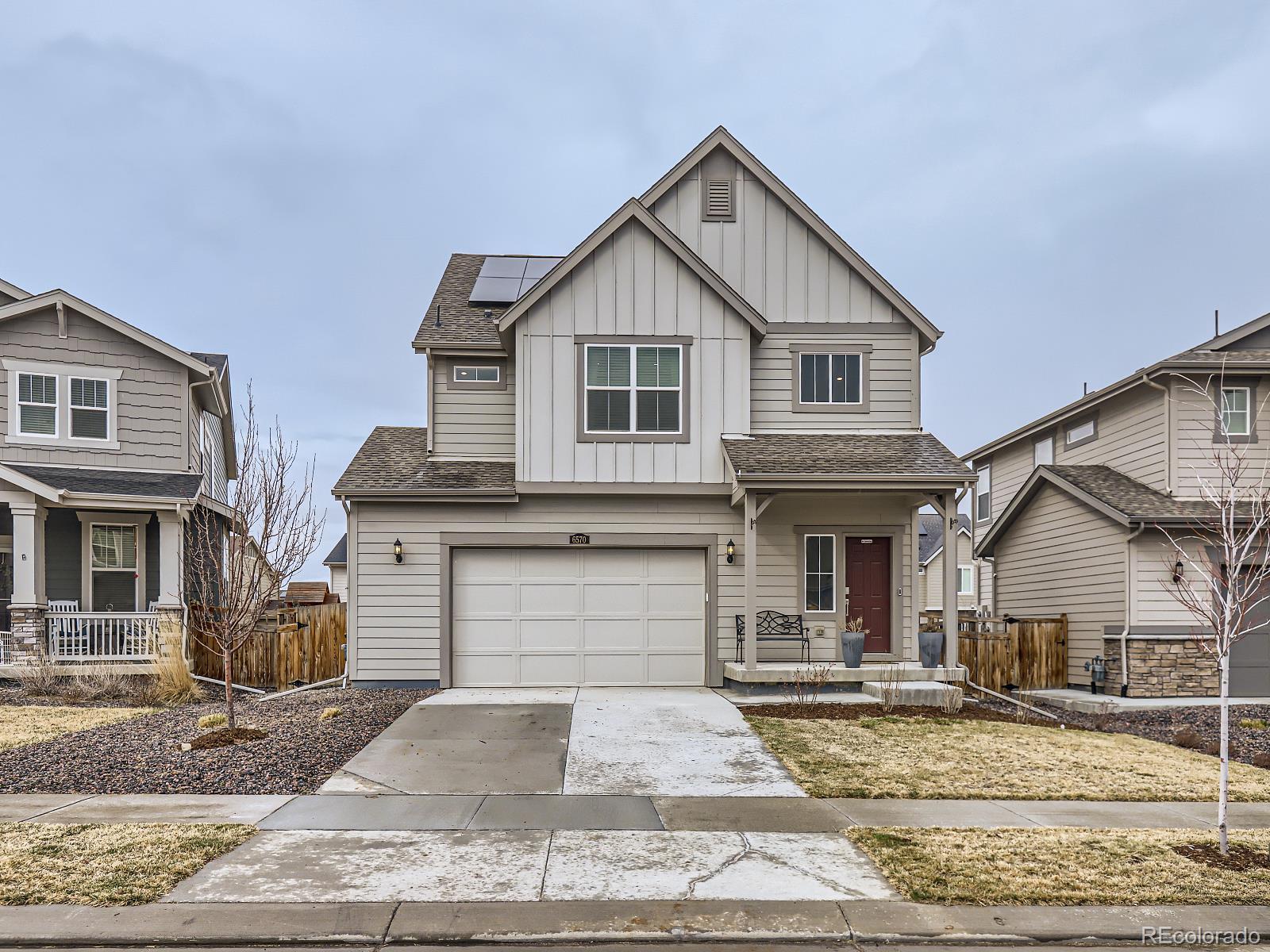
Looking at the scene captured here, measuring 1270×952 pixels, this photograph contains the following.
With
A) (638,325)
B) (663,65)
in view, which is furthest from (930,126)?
(638,325)

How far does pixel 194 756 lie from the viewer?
9.30 metres

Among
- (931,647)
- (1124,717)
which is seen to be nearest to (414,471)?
(931,647)

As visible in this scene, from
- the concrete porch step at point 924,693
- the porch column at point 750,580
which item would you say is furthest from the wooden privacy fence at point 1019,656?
the porch column at point 750,580

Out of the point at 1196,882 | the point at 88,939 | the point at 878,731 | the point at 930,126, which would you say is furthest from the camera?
the point at 930,126

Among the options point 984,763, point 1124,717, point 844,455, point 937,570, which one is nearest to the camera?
point 984,763

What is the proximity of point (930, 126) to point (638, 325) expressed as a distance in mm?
85426

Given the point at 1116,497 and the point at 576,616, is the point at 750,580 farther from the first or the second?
the point at 1116,497

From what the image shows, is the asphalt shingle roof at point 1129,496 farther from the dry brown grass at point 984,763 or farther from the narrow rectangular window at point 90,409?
the narrow rectangular window at point 90,409

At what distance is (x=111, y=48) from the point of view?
25.7 metres

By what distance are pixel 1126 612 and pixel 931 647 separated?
13.2ft

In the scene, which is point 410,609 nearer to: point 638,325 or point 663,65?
point 638,325

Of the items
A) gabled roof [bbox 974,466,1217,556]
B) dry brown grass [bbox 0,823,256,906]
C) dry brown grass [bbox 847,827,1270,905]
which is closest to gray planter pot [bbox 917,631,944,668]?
gabled roof [bbox 974,466,1217,556]

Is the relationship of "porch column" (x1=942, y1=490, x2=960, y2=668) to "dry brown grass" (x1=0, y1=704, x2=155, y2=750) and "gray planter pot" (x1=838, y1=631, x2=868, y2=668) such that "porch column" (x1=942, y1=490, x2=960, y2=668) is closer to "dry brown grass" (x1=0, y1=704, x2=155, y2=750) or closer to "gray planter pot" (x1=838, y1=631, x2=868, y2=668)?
"gray planter pot" (x1=838, y1=631, x2=868, y2=668)

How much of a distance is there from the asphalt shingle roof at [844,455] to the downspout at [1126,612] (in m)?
3.87
